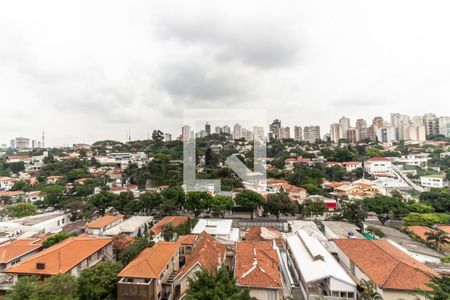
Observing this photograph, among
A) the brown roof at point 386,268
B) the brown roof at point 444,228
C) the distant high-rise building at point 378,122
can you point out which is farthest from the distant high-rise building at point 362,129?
the brown roof at point 386,268

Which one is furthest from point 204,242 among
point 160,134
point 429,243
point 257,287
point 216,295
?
point 160,134

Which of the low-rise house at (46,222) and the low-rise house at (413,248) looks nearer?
the low-rise house at (413,248)

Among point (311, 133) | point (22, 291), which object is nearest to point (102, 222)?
point (22, 291)

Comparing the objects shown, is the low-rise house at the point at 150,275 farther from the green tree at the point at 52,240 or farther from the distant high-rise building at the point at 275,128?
the distant high-rise building at the point at 275,128

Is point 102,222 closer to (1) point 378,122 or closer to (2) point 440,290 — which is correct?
(2) point 440,290

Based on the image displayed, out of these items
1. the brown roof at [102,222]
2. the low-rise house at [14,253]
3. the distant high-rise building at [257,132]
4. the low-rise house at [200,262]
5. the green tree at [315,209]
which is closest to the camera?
the low-rise house at [200,262]

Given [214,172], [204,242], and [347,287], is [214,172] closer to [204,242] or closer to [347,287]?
[204,242]
